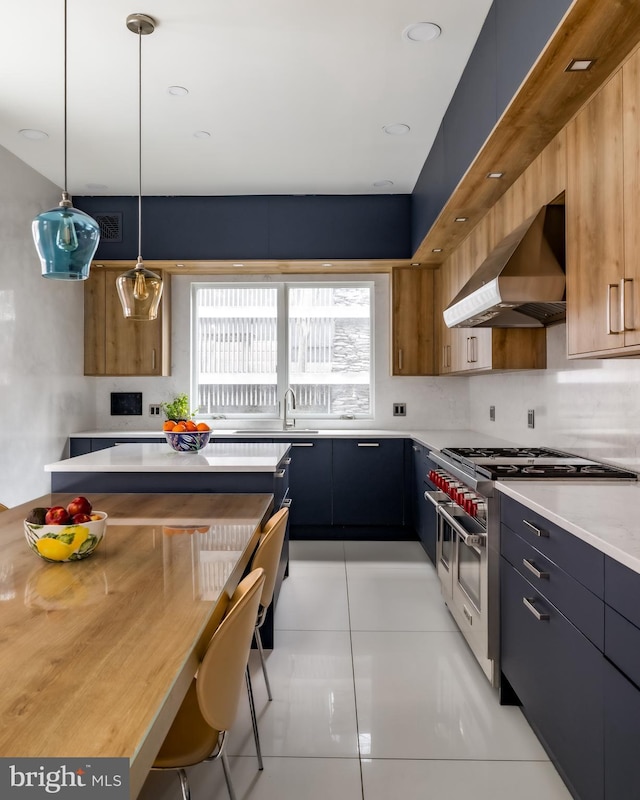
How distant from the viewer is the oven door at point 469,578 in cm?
247

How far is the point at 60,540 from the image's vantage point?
160 cm

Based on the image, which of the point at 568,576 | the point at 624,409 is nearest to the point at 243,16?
the point at 624,409

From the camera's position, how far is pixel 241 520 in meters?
2.15

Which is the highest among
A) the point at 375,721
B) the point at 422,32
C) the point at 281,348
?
the point at 422,32

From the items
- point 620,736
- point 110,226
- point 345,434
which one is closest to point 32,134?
point 110,226

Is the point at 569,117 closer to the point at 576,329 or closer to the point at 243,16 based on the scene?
the point at 576,329

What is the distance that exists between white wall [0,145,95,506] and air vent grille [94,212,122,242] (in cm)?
39

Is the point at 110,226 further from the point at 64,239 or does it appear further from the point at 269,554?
the point at 269,554

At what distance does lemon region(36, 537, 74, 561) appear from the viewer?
1.60 meters

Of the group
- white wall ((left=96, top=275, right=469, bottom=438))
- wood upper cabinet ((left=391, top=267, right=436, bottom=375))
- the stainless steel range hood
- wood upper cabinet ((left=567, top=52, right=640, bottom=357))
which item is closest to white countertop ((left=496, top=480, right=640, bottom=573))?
wood upper cabinet ((left=567, top=52, right=640, bottom=357))

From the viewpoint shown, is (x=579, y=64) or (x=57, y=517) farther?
(x=579, y=64)

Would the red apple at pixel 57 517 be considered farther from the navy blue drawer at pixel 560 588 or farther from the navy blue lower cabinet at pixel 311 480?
the navy blue lower cabinet at pixel 311 480

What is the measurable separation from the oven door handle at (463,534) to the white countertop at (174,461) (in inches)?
36.4

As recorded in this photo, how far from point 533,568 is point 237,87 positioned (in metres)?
2.86
